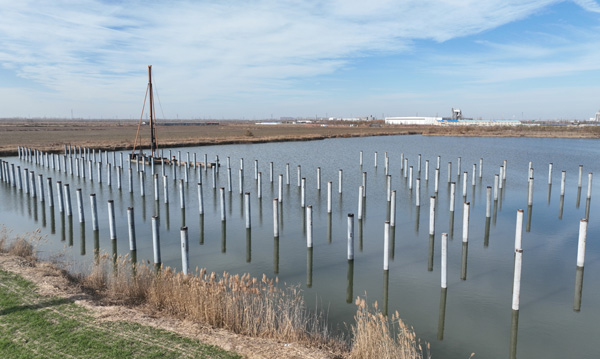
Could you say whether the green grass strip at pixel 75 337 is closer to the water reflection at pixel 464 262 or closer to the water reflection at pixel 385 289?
the water reflection at pixel 385 289

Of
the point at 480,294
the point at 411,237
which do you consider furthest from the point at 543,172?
the point at 480,294

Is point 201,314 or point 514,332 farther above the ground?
point 201,314

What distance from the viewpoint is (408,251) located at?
49.5 feet

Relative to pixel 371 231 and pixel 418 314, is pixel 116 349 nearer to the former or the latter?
pixel 418 314

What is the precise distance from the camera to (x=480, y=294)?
11.5m

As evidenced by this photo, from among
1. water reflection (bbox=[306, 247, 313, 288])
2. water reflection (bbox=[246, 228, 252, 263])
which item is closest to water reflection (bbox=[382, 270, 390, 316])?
water reflection (bbox=[306, 247, 313, 288])

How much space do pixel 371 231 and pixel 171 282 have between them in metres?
9.61

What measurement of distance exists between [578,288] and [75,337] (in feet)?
39.1

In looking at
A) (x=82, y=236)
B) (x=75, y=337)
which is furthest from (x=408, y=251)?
(x=82, y=236)

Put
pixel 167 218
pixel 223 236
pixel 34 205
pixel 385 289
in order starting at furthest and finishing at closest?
pixel 34 205 → pixel 167 218 → pixel 223 236 → pixel 385 289

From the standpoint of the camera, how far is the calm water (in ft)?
32.8

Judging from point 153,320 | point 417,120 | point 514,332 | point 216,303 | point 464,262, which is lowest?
point 514,332

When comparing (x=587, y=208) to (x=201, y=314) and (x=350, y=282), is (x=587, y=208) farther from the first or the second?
(x=201, y=314)

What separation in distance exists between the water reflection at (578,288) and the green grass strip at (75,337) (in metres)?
8.67
